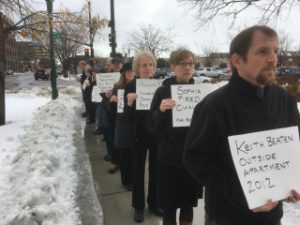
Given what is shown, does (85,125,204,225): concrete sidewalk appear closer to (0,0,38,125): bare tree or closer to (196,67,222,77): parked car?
(0,0,38,125): bare tree

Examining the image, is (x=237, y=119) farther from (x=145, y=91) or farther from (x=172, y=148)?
(x=145, y=91)

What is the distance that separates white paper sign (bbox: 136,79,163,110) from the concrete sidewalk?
132cm

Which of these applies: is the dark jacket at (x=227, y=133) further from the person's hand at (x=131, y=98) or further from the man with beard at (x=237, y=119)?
the person's hand at (x=131, y=98)

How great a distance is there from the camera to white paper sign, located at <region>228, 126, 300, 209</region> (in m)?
1.89

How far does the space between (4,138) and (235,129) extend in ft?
23.9

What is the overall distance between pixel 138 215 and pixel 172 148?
135cm

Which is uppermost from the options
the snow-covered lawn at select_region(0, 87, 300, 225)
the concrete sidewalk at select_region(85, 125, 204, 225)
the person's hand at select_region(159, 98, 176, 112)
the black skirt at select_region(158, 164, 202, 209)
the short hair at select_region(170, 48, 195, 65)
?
the short hair at select_region(170, 48, 195, 65)

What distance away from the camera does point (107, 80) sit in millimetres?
6887

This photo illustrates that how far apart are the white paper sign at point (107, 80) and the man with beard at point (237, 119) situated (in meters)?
4.83

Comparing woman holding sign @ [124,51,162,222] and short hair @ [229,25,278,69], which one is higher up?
short hair @ [229,25,278,69]

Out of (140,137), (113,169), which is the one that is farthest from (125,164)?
(140,137)

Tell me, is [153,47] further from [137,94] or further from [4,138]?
[137,94]

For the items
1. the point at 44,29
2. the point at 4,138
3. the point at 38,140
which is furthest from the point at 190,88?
the point at 44,29

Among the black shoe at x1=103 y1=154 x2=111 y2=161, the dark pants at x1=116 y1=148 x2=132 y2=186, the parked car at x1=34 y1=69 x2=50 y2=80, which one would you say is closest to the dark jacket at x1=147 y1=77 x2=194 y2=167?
the dark pants at x1=116 y1=148 x2=132 y2=186
